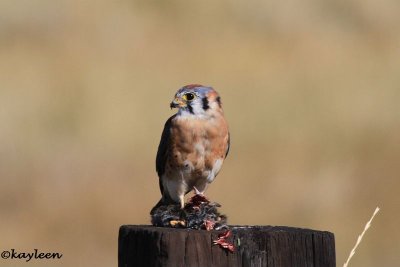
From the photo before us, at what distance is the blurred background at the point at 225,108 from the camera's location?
1311 cm

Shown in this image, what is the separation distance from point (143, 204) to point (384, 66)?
5.29m

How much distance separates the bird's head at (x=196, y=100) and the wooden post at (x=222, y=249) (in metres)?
1.97

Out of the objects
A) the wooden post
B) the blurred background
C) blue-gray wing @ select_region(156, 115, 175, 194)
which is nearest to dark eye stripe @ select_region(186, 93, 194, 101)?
blue-gray wing @ select_region(156, 115, 175, 194)

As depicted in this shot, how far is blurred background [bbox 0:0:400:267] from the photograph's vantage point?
43.0 feet

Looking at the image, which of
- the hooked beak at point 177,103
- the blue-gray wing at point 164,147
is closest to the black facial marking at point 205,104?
the hooked beak at point 177,103

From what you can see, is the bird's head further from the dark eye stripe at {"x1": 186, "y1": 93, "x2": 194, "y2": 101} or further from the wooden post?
the wooden post

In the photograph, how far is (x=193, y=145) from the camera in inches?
319

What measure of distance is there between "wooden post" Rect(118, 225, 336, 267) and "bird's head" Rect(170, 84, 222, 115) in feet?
6.46

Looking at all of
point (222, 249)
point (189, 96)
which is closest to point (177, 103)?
point (189, 96)

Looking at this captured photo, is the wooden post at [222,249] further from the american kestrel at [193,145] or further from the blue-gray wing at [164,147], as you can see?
the blue-gray wing at [164,147]

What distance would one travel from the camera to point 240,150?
14.6 metres

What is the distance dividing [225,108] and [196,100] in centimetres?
785

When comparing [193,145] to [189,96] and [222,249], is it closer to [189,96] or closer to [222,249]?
[189,96]

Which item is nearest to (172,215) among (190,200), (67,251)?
(190,200)
